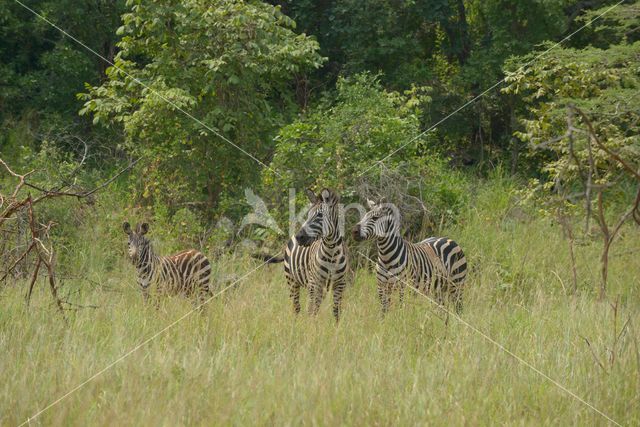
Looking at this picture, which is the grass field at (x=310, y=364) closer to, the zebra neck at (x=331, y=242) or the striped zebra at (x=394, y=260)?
the striped zebra at (x=394, y=260)

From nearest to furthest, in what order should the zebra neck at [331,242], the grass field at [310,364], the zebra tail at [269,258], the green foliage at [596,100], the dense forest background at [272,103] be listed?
the grass field at [310,364] → the zebra neck at [331,242] → the green foliage at [596,100] → the zebra tail at [269,258] → the dense forest background at [272,103]

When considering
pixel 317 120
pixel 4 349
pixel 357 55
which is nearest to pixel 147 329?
pixel 4 349

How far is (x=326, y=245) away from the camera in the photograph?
809 cm

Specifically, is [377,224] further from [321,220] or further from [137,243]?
[137,243]

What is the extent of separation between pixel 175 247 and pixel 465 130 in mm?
8660

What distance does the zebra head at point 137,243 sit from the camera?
836 centimetres

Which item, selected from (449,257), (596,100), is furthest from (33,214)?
(596,100)

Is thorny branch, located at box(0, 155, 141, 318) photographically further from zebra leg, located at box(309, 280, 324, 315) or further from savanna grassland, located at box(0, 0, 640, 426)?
zebra leg, located at box(309, 280, 324, 315)

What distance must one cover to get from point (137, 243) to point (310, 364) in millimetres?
3553

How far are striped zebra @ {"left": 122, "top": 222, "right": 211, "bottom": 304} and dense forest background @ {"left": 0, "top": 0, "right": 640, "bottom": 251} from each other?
1.99m

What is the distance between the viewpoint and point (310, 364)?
5.48 meters

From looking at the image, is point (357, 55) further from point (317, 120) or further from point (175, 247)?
point (175, 247)

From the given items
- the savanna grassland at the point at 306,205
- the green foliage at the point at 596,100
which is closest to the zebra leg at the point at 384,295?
the savanna grassland at the point at 306,205

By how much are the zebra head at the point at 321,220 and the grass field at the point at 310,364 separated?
0.71 metres
